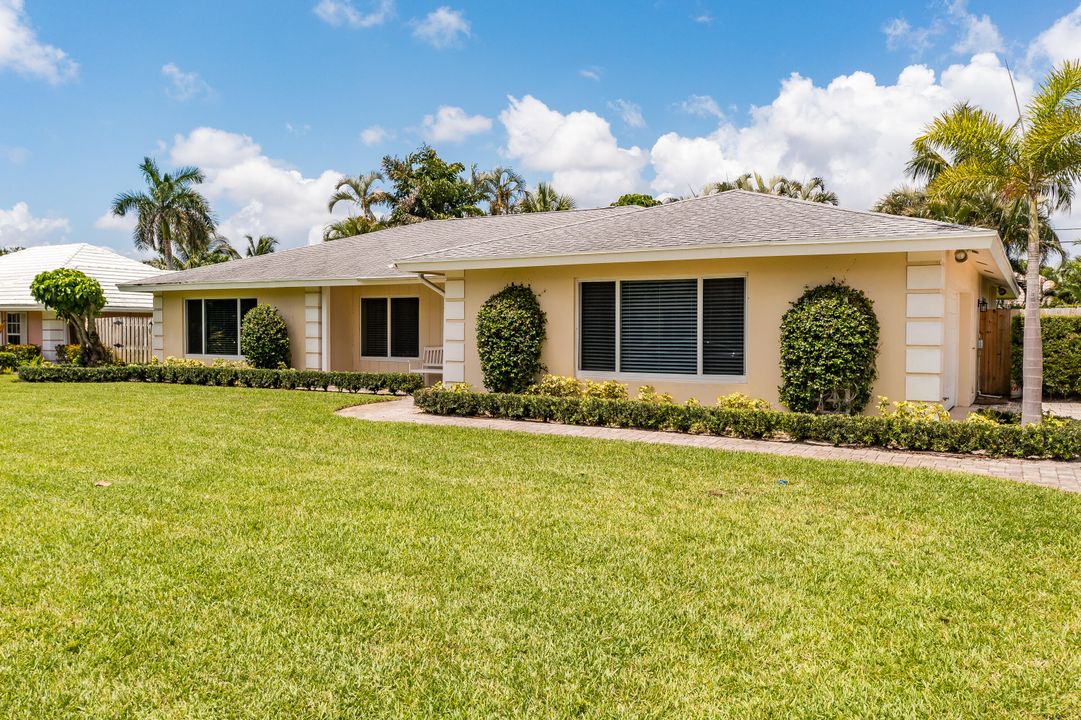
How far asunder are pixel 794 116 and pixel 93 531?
29169 mm

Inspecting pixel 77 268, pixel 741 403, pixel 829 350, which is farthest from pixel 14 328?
pixel 829 350

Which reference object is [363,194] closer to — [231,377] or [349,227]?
[349,227]

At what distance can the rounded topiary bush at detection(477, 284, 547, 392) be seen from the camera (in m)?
12.6

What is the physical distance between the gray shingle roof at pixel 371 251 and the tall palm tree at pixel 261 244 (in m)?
23.3

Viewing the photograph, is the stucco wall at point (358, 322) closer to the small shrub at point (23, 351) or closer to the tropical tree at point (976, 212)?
the small shrub at point (23, 351)

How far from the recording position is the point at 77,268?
89.4 feet

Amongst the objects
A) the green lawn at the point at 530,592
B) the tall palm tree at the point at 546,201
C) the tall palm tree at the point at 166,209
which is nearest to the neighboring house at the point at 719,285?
the green lawn at the point at 530,592

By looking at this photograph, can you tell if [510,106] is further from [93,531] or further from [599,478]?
[93,531]

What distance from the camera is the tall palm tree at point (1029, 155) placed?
9.20 metres

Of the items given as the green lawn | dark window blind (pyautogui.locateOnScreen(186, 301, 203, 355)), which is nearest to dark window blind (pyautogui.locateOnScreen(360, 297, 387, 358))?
dark window blind (pyautogui.locateOnScreen(186, 301, 203, 355))

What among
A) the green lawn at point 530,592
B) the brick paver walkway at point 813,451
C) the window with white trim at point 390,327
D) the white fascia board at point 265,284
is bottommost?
the green lawn at point 530,592

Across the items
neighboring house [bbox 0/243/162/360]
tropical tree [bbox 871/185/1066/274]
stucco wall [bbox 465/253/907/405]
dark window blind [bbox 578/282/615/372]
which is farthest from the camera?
tropical tree [bbox 871/185/1066/274]

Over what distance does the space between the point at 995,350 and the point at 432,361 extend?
531 inches

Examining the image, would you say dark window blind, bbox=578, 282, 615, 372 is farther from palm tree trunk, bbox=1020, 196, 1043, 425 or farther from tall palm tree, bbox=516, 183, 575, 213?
tall palm tree, bbox=516, 183, 575, 213
